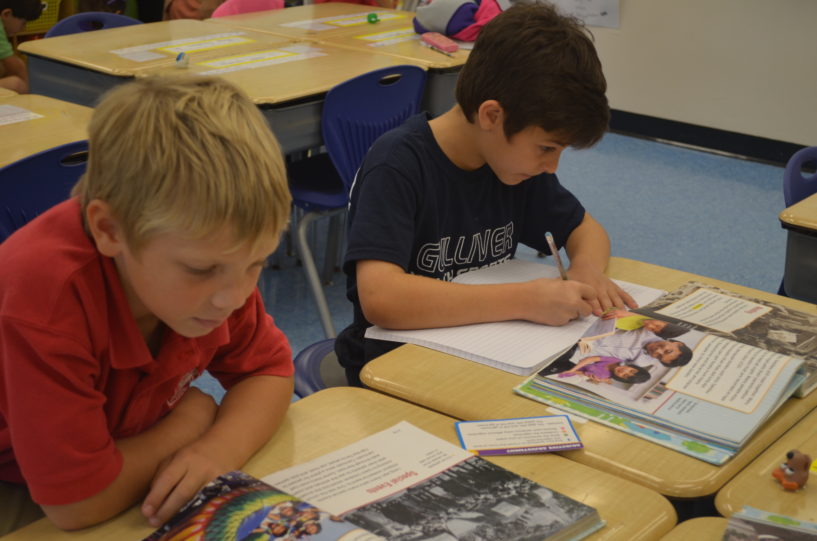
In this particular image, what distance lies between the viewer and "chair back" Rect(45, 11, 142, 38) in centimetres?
334

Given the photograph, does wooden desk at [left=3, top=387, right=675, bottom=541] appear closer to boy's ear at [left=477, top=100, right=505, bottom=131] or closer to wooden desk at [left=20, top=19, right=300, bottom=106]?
boy's ear at [left=477, top=100, right=505, bottom=131]

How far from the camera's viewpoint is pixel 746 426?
1.04m

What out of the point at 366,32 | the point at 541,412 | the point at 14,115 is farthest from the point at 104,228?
the point at 366,32

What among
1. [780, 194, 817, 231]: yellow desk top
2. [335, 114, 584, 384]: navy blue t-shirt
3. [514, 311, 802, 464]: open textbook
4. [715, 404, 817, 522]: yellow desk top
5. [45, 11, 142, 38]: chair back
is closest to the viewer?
[715, 404, 817, 522]: yellow desk top

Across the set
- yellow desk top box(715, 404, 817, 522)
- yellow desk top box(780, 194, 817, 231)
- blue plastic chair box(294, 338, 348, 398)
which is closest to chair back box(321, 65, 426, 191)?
blue plastic chair box(294, 338, 348, 398)

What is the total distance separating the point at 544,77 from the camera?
139 cm

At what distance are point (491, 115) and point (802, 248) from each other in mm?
764

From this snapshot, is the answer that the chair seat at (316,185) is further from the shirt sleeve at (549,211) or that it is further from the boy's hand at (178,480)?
the boy's hand at (178,480)

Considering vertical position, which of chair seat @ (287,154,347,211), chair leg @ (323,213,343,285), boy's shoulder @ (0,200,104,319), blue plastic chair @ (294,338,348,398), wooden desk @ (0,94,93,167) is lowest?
chair leg @ (323,213,343,285)

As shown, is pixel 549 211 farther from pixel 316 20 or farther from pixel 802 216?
pixel 316 20

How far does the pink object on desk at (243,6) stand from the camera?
3.87m

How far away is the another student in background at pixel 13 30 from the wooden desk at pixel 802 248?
10.7 feet

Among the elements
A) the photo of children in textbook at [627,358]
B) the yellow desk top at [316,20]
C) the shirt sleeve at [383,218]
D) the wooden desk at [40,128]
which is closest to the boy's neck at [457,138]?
the shirt sleeve at [383,218]

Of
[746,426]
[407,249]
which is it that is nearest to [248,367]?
[407,249]
